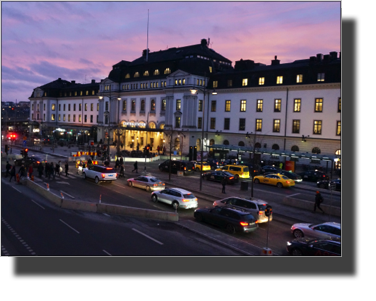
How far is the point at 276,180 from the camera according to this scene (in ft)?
112

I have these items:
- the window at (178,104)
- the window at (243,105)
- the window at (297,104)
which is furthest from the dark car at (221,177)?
the window at (178,104)

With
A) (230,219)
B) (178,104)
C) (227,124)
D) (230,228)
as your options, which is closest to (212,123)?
(227,124)

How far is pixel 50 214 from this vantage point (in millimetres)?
20125

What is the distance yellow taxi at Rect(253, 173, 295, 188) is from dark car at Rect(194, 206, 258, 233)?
16.1 m

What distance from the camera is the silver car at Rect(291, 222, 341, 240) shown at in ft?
54.9

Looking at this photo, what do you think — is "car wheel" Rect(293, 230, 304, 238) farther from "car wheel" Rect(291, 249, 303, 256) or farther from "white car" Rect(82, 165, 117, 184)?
"white car" Rect(82, 165, 117, 184)

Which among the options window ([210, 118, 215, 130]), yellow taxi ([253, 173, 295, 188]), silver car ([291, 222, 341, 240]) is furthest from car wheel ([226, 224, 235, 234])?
window ([210, 118, 215, 130])

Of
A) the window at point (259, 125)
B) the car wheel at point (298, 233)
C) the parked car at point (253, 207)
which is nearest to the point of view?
the car wheel at point (298, 233)

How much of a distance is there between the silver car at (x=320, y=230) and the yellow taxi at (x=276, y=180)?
1590 cm

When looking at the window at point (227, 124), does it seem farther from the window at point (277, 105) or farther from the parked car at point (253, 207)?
the parked car at point (253, 207)

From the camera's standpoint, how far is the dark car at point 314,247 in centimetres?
1396

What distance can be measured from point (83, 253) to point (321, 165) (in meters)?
40.3

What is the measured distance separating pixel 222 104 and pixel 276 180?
3069 cm
